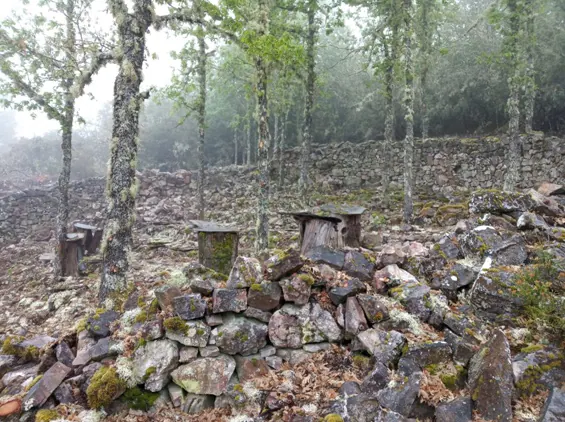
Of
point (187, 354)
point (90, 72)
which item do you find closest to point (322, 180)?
point (90, 72)

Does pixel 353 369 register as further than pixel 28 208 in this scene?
No

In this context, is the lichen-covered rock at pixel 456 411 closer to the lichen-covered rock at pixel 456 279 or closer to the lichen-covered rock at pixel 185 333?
the lichen-covered rock at pixel 456 279

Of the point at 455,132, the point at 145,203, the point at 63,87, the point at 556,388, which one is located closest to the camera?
the point at 556,388

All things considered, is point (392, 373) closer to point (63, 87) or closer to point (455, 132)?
point (63, 87)

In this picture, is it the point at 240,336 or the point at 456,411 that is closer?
the point at 456,411

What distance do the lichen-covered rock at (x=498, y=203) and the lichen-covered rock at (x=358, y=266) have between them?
2925 mm

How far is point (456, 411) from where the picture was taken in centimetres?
298

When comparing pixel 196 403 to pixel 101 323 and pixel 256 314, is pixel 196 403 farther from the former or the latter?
pixel 101 323

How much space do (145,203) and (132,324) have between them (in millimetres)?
14280

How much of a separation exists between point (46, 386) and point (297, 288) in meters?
2.95

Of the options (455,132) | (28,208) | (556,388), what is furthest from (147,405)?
(455,132)

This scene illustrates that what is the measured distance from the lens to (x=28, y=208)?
17.5 meters

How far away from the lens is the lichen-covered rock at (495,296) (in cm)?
411

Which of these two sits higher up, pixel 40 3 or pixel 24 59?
pixel 40 3
